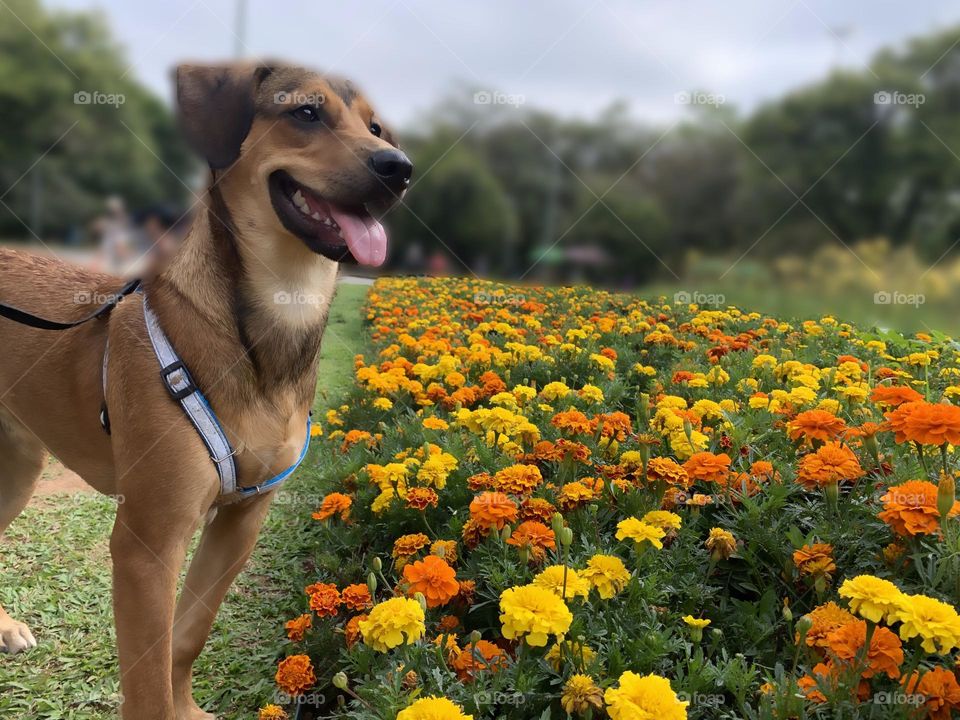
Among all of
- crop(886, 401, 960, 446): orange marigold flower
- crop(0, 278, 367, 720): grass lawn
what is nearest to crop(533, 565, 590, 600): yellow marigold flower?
crop(886, 401, 960, 446): orange marigold flower

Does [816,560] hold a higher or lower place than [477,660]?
higher

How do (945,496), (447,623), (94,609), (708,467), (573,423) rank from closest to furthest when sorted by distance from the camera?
(945,496) → (447,623) → (708,467) → (573,423) → (94,609)

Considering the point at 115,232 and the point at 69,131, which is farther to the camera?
the point at 69,131

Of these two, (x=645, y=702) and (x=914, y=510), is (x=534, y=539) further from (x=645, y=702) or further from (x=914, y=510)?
(x=914, y=510)

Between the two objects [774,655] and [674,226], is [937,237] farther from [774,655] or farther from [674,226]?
[774,655]

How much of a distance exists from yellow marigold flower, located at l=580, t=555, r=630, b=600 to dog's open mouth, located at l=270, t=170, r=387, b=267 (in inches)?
42.3

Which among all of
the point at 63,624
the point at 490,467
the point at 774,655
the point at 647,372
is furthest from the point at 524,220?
the point at 63,624

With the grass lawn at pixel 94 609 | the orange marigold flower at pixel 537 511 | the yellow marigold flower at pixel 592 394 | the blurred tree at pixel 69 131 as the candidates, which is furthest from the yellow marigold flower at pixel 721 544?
the blurred tree at pixel 69 131

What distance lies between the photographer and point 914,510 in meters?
1.61

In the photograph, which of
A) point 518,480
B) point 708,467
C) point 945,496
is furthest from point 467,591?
point 945,496

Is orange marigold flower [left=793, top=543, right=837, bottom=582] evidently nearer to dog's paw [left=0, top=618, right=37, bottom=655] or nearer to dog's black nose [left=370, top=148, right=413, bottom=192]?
dog's black nose [left=370, top=148, right=413, bottom=192]

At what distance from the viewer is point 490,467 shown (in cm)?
260

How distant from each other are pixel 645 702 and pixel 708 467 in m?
0.91

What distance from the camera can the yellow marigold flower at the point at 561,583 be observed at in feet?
5.14
